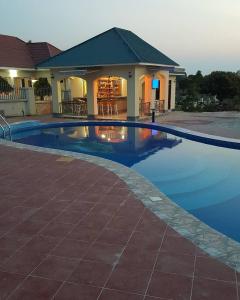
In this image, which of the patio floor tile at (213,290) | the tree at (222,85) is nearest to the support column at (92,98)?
the patio floor tile at (213,290)

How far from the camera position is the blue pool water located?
277 inches

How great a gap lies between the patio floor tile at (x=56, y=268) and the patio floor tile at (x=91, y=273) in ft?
0.29

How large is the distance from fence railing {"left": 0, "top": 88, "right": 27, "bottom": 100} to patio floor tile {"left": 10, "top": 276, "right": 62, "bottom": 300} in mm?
19174

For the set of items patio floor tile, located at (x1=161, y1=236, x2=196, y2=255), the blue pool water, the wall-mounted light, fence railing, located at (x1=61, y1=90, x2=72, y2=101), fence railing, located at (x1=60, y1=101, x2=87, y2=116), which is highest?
the wall-mounted light

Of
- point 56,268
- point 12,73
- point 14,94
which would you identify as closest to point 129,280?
point 56,268

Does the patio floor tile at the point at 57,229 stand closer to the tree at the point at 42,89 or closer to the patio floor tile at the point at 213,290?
the patio floor tile at the point at 213,290

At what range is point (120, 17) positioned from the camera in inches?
1473

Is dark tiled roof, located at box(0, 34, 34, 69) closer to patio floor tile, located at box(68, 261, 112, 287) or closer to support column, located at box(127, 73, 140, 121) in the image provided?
support column, located at box(127, 73, 140, 121)

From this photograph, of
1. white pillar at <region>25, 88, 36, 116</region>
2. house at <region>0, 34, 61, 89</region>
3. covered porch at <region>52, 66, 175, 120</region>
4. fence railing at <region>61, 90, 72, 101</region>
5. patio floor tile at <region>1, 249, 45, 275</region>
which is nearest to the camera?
patio floor tile at <region>1, 249, 45, 275</region>

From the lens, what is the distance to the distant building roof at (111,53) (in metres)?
18.4

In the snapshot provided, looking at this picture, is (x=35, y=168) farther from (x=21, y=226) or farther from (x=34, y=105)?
(x=34, y=105)

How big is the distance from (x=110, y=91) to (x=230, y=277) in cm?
2197

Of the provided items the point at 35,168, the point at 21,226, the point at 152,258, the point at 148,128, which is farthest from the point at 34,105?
the point at 152,258

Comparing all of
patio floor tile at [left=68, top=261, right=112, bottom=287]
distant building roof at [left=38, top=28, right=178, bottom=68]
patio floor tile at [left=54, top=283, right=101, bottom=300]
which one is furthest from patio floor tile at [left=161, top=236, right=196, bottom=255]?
distant building roof at [left=38, top=28, right=178, bottom=68]
